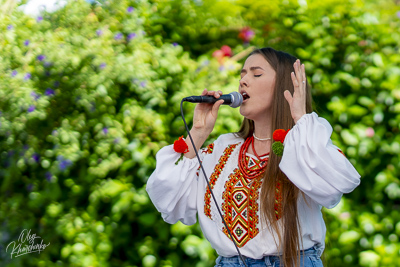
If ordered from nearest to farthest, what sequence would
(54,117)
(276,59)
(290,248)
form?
(290,248), (276,59), (54,117)

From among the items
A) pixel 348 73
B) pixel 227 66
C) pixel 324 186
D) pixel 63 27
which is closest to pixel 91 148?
pixel 63 27

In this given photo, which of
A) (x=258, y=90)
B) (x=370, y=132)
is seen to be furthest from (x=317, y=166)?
(x=370, y=132)

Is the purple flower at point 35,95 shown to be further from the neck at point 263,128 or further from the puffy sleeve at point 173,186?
the neck at point 263,128

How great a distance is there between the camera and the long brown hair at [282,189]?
Answer: 64.2 inches

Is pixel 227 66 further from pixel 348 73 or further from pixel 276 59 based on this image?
pixel 276 59

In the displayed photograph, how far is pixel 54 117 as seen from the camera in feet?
10.1

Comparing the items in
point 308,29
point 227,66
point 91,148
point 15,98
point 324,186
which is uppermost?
point 324,186

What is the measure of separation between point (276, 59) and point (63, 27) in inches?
66.6

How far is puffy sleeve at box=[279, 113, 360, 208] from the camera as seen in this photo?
1510 millimetres

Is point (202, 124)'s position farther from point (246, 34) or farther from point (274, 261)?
point (246, 34)

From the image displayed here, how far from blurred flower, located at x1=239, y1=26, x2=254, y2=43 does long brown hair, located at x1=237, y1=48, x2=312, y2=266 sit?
1.28 meters

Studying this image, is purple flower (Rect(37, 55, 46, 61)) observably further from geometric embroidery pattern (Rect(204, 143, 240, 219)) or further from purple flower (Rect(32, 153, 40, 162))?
geometric embroidery pattern (Rect(204, 143, 240, 219))

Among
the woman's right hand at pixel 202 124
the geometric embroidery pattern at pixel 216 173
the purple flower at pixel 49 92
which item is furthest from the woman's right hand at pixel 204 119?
the purple flower at pixel 49 92

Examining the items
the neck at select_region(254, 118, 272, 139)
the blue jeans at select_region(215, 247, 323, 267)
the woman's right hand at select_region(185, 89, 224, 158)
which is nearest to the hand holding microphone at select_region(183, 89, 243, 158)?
the woman's right hand at select_region(185, 89, 224, 158)
